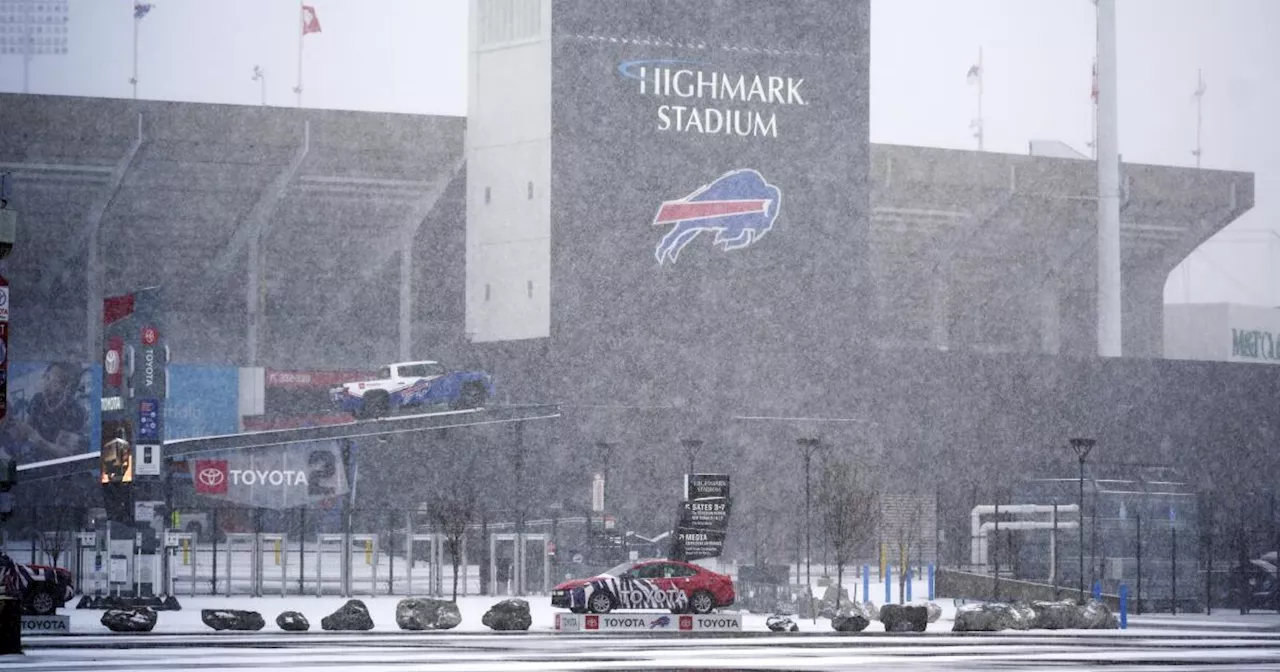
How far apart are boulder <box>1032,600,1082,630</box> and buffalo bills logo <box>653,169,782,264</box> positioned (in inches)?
Answer: 1422

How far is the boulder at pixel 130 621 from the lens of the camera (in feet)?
118

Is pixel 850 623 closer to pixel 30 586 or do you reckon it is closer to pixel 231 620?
pixel 231 620

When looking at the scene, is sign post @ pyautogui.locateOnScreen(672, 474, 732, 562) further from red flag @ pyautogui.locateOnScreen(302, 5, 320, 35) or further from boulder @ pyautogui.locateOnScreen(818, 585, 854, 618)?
red flag @ pyautogui.locateOnScreen(302, 5, 320, 35)

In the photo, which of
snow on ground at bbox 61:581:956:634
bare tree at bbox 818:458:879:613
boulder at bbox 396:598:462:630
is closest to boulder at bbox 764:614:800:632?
snow on ground at bbox 61:581:956:634

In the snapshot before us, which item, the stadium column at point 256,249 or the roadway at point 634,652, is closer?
the roadway at point 634,652

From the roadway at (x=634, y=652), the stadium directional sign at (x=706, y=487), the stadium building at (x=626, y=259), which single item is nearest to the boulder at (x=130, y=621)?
the roadway at (x=634, y=652)

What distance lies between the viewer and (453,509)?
182 ft

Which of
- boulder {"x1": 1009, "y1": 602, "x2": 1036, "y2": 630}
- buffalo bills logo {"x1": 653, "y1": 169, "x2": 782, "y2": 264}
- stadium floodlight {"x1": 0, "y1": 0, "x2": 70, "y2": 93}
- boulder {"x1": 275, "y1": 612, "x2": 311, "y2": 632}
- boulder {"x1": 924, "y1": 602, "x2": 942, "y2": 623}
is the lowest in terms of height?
boulder {"x1": 924, "y1": 602, "x2": 942, "y2": 623}

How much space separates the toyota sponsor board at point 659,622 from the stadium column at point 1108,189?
49636mm

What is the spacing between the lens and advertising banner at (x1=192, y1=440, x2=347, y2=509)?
6981cm

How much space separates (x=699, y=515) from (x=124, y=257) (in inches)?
2077

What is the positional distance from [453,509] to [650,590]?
1553 cm

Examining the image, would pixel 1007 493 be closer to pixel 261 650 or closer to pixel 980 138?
pixel 980 138

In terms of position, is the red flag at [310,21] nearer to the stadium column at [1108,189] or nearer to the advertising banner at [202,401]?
the advertising banner at [202,401]
